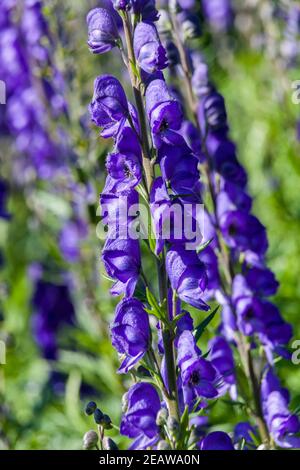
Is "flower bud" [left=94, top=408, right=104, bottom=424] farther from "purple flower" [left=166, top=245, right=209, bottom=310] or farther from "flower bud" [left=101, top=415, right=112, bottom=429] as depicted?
"purple flower" [left=166, top=245, right=209, bottom=310]

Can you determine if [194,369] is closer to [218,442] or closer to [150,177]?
[218,442]

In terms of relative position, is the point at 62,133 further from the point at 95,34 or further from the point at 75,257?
the point at 95,34

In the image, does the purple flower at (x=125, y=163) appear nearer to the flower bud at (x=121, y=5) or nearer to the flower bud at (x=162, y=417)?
the flower bud at (x=121, y=5)

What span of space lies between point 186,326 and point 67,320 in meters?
4.49

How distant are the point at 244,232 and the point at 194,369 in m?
0.97

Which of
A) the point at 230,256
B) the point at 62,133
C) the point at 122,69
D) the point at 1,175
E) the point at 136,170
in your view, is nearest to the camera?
the point at 136,170

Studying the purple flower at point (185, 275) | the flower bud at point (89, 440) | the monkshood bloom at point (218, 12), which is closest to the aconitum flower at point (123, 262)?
the purple flower at point (185, 275)

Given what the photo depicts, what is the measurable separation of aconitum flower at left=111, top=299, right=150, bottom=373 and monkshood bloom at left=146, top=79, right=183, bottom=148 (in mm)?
499

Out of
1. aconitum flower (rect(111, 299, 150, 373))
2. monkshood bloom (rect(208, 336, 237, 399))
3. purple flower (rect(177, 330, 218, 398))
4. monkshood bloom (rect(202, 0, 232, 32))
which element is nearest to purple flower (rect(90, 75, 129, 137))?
aconitum flower (rect(111, 299, 150, 373))

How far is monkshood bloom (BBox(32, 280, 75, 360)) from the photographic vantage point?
261 inches

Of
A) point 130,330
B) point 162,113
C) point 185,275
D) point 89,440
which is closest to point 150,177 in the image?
point 162,113

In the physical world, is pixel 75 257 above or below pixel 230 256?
above

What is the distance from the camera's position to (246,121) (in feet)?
28.0
